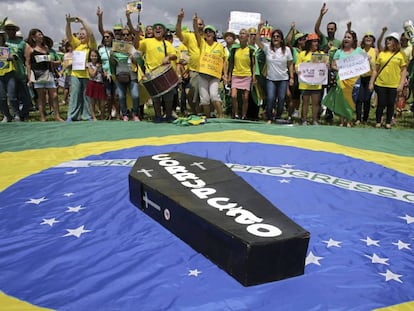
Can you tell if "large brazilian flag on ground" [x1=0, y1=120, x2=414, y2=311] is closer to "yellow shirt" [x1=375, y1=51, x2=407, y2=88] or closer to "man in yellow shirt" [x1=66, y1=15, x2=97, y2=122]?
"yellow shirt" [x1=375, y1=51, x2=407, y2=88]

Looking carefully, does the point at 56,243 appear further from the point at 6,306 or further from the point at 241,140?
the point at 241,140

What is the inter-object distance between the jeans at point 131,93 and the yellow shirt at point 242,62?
178 centimetres

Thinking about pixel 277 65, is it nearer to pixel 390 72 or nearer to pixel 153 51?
pixel 390 72

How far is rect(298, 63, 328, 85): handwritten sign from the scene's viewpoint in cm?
620

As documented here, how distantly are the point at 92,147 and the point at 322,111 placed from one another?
559cm

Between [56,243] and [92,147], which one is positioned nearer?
[56,243]

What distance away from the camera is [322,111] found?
843cm

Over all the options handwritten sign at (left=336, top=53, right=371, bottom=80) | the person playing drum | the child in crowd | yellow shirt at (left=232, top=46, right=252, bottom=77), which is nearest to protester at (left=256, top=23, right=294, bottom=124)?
yellow shirt at (left=232, top=46, right=252, bottom=77)

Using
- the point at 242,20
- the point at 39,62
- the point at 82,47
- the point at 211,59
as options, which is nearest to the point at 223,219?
the point at 211,59

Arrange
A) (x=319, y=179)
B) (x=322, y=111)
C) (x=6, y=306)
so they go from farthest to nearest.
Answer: (x=322, y=111), (x=319, y=179), (x=6, y=306)

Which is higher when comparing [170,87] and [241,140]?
→ [170,87]

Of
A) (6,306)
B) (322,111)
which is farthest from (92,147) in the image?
(322,111)

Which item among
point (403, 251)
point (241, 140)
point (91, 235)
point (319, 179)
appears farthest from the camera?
point (241, 140)

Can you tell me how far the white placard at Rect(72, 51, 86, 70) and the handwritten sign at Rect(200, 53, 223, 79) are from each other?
198 cm
